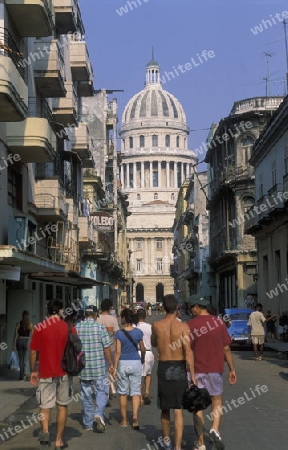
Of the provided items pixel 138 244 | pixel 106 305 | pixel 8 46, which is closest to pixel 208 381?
pixel 106 305

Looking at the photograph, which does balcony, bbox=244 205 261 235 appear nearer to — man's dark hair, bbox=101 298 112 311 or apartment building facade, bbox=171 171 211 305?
apartment building facade, bbox=171 171 211 305

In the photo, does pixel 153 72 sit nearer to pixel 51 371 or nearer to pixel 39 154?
pixel 39 154

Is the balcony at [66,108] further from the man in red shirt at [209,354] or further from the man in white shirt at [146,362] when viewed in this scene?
the man in red shirt at [209,354]

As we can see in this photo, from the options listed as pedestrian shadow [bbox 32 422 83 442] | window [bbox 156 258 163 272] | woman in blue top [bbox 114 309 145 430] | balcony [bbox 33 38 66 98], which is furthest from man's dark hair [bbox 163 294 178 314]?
window [bbox 156 258 163 272]

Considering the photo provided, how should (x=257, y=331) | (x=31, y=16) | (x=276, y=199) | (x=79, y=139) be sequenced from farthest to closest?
(x=276, y=199) → (x=79, y=139) → (x=257, y=331) → (x=31, y=16)

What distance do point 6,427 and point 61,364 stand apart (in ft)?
8.16

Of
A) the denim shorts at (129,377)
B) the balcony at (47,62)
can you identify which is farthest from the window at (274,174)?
the denim shorts at (129,377)

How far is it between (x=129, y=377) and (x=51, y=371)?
2.25 m

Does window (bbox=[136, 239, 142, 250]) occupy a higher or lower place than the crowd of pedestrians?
Result: higher

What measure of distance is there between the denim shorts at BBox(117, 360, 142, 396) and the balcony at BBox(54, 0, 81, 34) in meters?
18.8

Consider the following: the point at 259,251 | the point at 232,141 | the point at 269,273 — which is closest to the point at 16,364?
the point at 269,273

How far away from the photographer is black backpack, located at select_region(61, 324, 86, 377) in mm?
9797

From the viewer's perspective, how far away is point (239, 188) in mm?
49688

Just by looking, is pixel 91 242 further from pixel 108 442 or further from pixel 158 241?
pixel 158 241
